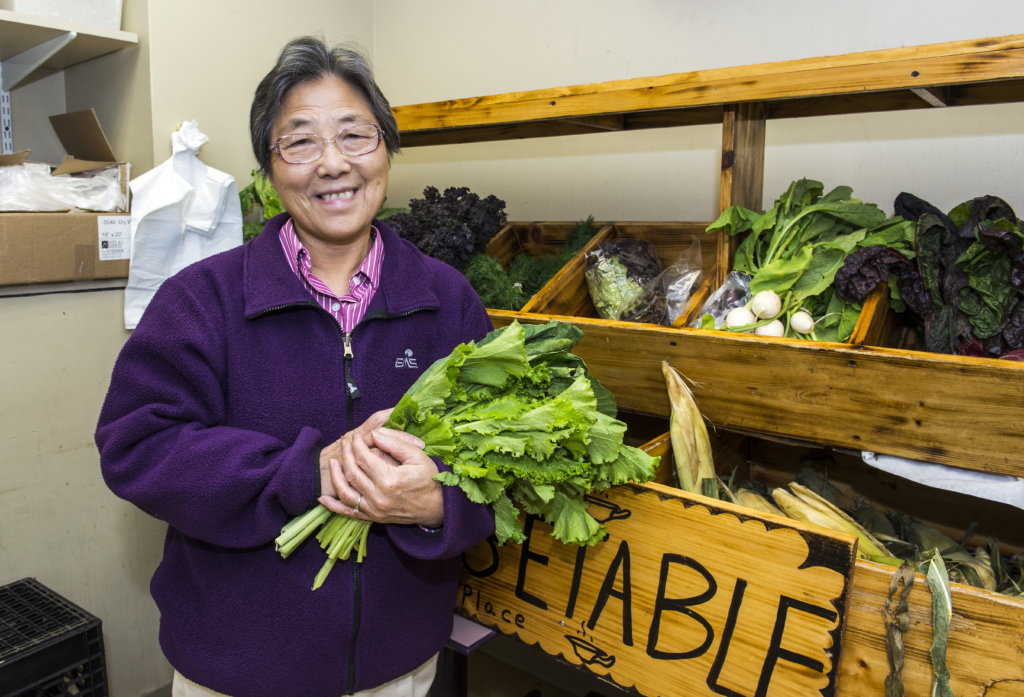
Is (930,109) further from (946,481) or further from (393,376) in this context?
(393,376)

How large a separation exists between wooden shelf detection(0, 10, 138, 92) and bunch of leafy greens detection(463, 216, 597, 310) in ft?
5.32

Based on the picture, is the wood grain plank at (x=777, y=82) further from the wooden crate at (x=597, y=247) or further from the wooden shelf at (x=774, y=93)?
the wooden crate at (x=597, y=247)

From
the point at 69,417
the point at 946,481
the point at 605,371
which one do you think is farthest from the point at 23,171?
the point at 946,481

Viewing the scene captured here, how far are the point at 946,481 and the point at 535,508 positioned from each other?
0.89 metres

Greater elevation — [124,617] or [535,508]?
[535,508]

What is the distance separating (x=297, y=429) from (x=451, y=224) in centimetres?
124

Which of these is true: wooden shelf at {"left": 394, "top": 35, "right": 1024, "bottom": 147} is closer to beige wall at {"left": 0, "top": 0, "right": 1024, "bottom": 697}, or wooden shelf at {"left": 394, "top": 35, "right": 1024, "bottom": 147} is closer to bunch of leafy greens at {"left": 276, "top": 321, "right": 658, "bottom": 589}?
beige wall at {"left": 0, "top": 0, "right": 1024, "bottom": 697}

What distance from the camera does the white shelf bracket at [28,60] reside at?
102 inches

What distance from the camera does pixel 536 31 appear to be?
3.19m

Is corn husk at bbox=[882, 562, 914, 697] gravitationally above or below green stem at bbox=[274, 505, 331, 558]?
below

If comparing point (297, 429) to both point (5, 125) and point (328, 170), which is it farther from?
point (5, 125)

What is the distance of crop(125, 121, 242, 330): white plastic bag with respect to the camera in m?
2.69

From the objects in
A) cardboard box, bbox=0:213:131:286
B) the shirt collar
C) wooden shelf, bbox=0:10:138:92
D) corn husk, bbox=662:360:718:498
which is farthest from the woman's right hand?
wooden shelf, bbox=0:10:138:92

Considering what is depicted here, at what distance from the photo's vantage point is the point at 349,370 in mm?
1454
